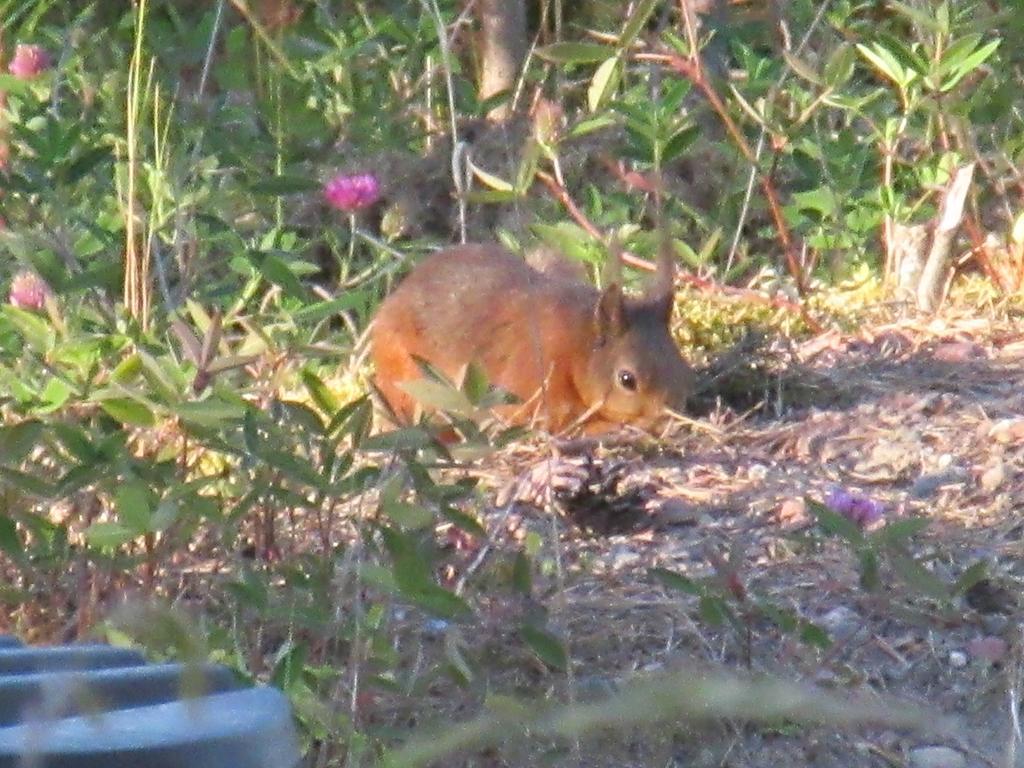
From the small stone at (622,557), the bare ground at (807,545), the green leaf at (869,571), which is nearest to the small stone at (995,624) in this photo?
the bare ground at (807,545)

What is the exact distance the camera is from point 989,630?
2.79 m

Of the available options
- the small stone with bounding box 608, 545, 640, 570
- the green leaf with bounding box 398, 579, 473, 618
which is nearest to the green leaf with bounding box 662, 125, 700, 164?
the small stone with bounding box 608, 545, 640, 570

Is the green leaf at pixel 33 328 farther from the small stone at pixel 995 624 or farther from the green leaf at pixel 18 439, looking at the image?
the small stone at pixel 995 624

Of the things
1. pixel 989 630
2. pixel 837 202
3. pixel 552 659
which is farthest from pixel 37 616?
pixel 837 202

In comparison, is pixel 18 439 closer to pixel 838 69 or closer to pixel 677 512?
pixel 677 512

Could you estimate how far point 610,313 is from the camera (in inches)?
192

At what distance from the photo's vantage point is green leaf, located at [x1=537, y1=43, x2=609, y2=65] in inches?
167

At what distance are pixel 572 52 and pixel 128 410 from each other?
2.07m

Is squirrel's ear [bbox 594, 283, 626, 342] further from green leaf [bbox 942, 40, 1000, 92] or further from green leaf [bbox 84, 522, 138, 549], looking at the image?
green leaf [bbox 84, 522, 138, 549]

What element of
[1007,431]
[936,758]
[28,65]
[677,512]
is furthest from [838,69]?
[936,758]

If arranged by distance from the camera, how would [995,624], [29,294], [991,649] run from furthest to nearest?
1. [29,294]
2. [995,624]
3. [991,649]

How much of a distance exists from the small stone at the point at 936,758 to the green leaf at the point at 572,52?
6.68 ft

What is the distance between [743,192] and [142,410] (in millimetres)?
3484

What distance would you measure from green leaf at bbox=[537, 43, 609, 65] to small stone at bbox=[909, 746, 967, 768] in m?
2.04
